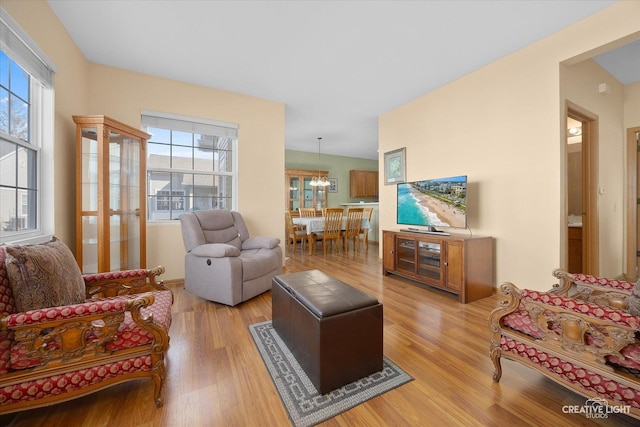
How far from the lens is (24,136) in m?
1.93

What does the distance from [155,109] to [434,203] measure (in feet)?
12.1

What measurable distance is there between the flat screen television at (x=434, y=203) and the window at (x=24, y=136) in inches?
145

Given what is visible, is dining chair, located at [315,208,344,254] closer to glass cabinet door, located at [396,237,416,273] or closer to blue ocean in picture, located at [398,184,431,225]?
blue ocean in picture, located at [398,184,431,225]

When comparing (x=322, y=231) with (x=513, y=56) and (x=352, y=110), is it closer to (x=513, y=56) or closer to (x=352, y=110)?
(x=352, y=110)

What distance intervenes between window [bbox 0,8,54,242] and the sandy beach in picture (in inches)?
147

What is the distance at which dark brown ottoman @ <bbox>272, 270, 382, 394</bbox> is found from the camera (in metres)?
1.31

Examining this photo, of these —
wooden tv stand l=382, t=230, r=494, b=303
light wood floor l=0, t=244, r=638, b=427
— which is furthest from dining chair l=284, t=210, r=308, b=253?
light wood floor l=0, t=244, r=638, b=427

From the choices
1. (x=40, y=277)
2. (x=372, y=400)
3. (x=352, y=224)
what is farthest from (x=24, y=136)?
(x=352, y=224)

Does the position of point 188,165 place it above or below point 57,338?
above

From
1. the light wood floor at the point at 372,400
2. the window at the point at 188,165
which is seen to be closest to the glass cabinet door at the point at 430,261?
the light wood floor at the point at 372,400

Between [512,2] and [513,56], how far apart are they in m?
0.85

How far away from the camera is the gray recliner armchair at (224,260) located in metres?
2.44

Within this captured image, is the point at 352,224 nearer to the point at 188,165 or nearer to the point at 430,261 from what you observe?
the point at 430,261

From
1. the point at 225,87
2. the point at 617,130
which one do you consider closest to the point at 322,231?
the point at 225,87
